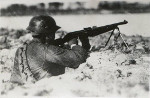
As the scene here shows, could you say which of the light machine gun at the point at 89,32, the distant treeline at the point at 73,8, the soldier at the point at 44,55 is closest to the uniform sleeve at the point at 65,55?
the soldier at the point at 44,55

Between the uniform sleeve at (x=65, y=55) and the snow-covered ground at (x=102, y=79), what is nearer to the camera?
the uniform sleeve at (x=65, y=55)

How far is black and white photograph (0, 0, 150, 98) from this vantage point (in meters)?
2.25

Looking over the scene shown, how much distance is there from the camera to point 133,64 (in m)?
2.34

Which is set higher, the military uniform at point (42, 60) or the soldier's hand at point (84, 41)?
the soldier's hand at point (84, 41)

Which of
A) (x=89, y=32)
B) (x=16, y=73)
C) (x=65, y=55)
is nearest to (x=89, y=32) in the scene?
(x=89, y=32)

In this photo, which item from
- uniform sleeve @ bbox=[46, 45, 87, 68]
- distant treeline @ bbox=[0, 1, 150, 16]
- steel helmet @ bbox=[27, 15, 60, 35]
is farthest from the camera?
distant treeline @ bbox=[0, 1, 150, 16]

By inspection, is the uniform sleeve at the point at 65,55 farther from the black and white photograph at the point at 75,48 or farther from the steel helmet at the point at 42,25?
the steel helmet at the point at 42,25

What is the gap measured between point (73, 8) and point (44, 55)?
0.60 metres

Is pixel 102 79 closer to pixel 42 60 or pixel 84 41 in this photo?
pixel 84 41

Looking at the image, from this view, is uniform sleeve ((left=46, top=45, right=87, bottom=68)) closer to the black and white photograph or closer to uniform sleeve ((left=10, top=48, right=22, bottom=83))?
the black and white photograph

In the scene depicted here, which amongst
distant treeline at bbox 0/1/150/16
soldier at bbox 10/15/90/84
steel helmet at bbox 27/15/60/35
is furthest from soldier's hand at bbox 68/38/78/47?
distant treeline at bbox 0/1/150/16

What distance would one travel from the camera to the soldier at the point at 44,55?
2.17 metres

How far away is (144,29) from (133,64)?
33 cm

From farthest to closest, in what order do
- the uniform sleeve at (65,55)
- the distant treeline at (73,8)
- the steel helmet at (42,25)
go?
the distant treeline at (73,8) < the steel helmet at (42,25) < the uniform sleeve at (65,55)
